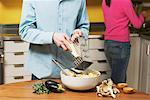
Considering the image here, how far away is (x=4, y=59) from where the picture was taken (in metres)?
2.88

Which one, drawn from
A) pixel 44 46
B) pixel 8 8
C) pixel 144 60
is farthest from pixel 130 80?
pixel 44 46

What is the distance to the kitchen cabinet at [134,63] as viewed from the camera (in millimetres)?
3162

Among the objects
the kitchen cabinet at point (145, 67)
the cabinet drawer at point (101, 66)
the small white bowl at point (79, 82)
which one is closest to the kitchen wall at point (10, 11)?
the cabinet drawer at point (101, 66)

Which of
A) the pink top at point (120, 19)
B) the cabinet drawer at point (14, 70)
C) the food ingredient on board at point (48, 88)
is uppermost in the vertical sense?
the pink top at point (120, 19)

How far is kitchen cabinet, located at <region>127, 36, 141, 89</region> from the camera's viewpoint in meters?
3.16

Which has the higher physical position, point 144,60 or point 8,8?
point 8,8

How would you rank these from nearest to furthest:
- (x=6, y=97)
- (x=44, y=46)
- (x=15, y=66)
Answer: (x=6, y=97) < (x=44, y=46) < (x=15, y=66)

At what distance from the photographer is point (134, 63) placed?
3.23 meters

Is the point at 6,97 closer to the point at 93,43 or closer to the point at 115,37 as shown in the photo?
the point at 115,37

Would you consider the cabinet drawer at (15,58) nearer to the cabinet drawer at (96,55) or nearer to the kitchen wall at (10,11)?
the kitchen wall at (10,11)

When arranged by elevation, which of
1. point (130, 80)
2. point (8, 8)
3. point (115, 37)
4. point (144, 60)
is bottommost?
point (130, 80)

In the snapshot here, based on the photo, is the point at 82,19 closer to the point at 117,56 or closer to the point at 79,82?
the point at 79,82

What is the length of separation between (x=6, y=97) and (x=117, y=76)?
1873 millimetres

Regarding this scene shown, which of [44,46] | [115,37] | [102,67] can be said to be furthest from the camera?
[102,67]
